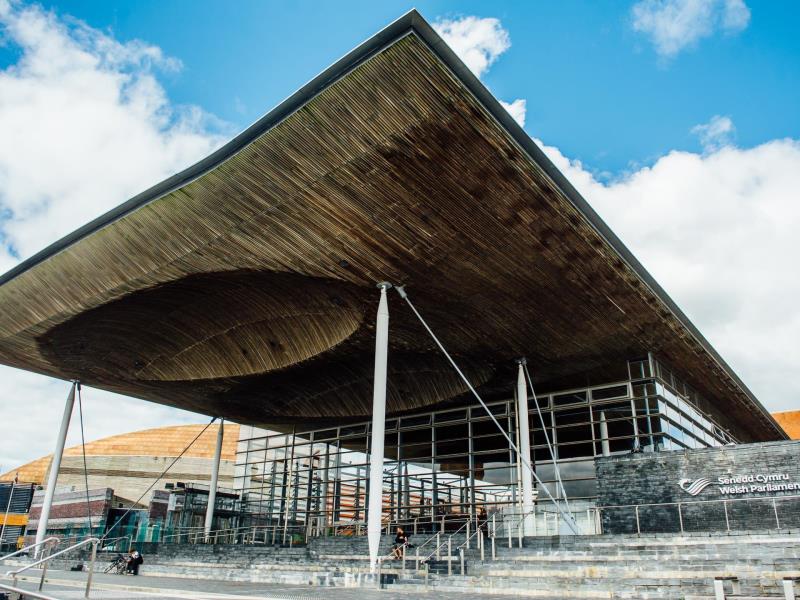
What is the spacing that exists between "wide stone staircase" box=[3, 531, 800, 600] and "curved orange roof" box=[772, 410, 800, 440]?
51.4 m

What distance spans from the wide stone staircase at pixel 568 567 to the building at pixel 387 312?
2.33m

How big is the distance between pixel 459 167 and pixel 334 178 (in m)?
2.85

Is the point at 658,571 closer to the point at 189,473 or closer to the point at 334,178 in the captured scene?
the point at 334,178

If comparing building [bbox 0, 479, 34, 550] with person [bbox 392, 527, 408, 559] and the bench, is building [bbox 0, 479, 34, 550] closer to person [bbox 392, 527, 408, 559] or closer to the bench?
person [bbox 392, 527, 408, 559]

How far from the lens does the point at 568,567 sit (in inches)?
498

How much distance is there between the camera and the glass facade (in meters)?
24.0

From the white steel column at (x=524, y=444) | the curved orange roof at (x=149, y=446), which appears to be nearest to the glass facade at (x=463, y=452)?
the white steel column at (x=524, y=444)

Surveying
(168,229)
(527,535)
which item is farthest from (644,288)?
(168,229)

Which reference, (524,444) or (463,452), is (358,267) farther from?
(463,452)

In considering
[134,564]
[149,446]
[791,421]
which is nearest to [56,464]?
[134,564]

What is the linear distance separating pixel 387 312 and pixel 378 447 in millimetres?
3876

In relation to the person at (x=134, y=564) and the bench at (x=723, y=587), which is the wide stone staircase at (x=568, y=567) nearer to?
the bench at (x=723, y=587)

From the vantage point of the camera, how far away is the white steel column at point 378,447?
16000 millimetres

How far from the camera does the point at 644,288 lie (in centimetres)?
1889
